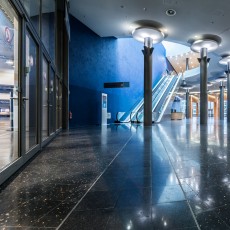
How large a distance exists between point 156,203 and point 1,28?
6.42m

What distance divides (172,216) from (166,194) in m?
0.37

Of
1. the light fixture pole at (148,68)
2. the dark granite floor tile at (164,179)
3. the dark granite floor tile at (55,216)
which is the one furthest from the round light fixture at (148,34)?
the dark granite floor tile at (55,216)

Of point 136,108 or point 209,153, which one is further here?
point 136,108

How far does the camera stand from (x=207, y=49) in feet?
44.6

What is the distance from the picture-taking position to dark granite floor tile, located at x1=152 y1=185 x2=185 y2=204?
1622 millimetres

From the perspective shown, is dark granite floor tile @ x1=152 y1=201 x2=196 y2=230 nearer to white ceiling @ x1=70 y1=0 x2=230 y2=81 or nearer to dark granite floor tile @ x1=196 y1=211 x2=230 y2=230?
dark granite floor tile @ x1=196 y1=211 x2=230 y2=230

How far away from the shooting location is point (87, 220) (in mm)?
1315

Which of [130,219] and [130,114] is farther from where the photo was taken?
[130,114]

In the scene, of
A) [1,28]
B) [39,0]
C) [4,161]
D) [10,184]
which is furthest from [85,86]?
[10,184]

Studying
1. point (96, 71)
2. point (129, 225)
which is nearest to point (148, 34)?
point (96, 71)

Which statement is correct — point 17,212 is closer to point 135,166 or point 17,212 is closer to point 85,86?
point 135,166

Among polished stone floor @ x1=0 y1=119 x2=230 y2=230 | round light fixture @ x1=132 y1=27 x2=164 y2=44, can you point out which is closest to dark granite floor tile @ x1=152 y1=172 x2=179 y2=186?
polished stone floor @ x1=0 y1=119 x2=230 y2=230

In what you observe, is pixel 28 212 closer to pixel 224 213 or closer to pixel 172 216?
pixel 172 216

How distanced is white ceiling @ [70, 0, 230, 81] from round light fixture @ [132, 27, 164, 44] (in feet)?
0.86
